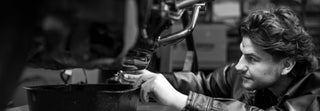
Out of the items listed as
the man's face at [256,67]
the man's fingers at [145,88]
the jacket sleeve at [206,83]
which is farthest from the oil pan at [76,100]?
the jacket sleeve at [206,83]

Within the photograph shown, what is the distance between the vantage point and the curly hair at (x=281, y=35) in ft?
3.20

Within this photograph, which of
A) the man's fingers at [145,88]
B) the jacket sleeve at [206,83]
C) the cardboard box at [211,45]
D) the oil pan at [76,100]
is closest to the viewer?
the oil pan at [76,100]

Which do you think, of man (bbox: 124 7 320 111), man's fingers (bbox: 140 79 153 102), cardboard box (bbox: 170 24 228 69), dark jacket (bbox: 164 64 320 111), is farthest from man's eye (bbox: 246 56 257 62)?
cardboard box (bbox: 170 24 228 69)

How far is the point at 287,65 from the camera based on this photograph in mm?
1021

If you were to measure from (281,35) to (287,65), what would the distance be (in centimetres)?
9

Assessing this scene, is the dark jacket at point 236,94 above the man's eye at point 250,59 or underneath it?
underneath

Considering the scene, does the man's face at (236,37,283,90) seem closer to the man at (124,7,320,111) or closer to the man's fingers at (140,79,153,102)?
Answer: the man at (124,7,320,111)

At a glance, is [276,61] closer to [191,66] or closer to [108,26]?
[191,66]

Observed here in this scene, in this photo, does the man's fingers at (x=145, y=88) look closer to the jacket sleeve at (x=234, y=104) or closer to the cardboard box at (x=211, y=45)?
the jacket sleeve at (x=234, y=104)

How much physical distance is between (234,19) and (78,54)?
266 cm

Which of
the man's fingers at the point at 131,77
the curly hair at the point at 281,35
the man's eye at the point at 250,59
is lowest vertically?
the man's fingers at the point at 131,77

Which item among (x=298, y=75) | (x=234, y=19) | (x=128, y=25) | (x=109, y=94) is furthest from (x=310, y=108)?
(x=234, y=19)

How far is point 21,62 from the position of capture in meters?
0.31

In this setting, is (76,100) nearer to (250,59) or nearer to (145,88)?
(145,88)
